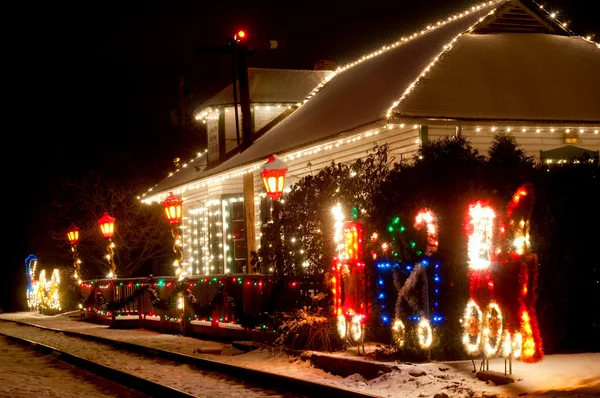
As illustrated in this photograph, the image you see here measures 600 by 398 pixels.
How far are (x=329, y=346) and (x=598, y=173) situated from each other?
496 centimetres

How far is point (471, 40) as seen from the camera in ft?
61.4

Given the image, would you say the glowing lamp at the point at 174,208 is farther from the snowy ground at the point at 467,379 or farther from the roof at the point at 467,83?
the snowy ground at the point at 467,379

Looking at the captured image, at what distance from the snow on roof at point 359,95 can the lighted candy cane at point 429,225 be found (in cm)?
457

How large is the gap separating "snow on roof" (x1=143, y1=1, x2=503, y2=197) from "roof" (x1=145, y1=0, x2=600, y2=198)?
0.16ft

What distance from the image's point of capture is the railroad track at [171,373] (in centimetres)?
1094

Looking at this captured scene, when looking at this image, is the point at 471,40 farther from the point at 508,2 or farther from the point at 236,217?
the point at 236,217

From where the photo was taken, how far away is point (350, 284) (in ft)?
41.2

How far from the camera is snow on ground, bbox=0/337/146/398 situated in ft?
38.0

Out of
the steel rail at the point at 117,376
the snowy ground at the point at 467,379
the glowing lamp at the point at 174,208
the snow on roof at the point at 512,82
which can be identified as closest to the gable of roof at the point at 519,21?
the snow on roof at the point at 512,82

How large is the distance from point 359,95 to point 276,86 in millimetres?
7883

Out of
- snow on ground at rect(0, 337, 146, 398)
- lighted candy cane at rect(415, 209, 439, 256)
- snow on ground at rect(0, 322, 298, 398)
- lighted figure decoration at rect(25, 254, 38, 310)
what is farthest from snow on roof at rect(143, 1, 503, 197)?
lighted figure decoration at rect(25, 254, 38, 310)

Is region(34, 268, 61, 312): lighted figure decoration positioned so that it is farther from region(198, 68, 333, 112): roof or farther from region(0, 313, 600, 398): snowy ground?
region(0, 313, 600, 398): snowy ground

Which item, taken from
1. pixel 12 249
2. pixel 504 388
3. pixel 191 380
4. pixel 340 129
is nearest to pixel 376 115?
pixel 340 129

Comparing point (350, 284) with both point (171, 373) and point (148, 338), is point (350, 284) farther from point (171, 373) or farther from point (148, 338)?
point (148, 338)
